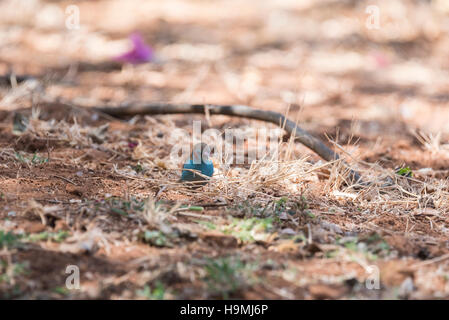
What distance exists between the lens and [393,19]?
6.39m

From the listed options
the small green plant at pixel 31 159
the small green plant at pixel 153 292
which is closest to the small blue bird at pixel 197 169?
the small green plant at pixel 31 159

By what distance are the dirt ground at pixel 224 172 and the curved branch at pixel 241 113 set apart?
0.07m

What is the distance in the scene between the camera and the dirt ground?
1.74 m

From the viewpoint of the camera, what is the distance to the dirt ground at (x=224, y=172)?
5.70 feet

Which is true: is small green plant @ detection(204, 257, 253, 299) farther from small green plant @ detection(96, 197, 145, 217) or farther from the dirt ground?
small green plant @ detection(96, 197, 145, 217)

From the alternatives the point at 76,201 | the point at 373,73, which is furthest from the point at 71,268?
the point at 373,73

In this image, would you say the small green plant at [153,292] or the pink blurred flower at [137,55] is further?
the pink blurred flower at [137,55]

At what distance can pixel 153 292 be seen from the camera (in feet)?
5.38

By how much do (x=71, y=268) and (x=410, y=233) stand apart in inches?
51.1

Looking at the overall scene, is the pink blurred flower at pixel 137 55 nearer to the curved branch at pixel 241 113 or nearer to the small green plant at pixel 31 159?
the curved branch at pixel 241 113

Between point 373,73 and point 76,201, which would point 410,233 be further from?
point 373,73

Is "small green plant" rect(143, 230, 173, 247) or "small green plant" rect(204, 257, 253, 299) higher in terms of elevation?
"small green plant" rect(143, 230, 173, 247)

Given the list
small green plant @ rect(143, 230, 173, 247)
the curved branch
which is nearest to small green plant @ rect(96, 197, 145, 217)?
Answer: small green plant @ rect(143, 230, 173, 247)

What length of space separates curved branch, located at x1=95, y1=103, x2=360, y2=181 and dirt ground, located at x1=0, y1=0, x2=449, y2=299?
0.22 ft
